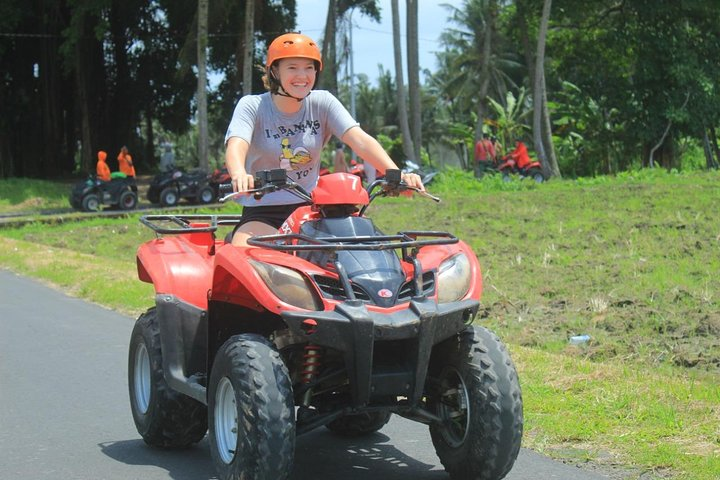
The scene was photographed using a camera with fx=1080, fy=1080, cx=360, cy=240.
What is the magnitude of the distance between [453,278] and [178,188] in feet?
89.4

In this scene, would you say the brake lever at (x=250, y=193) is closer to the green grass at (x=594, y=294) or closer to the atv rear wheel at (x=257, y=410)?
the atv rear wheel at (x=257, y=410)

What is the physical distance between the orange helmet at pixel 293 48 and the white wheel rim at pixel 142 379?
1831 mm

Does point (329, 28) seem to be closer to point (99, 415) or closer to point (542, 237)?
point (542, 237)

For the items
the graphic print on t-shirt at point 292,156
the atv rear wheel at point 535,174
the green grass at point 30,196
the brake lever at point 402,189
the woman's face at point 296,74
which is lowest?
the green grass at point 30,196

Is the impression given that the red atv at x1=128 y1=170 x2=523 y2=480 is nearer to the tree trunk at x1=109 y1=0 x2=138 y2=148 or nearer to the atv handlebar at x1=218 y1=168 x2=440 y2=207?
the atv handlebar at x1=218 y1=168 x2=440 y2=207

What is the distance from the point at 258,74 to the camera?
45844mm

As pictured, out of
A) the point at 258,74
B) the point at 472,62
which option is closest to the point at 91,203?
the point at 258,74

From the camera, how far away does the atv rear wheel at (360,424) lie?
6.17 metres

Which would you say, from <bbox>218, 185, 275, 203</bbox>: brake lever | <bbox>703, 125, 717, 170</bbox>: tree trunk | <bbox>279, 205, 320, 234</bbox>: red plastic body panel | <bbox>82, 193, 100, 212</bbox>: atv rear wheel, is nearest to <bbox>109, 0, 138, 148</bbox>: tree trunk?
<bbox>82, 193, 100, 212</bbox>: atv rear wheel

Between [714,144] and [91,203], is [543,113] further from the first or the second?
[91,203]

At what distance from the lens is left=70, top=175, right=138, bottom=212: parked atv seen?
30219mm

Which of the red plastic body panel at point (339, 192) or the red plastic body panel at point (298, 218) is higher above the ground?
the red plastic body panel at point (339, 192)

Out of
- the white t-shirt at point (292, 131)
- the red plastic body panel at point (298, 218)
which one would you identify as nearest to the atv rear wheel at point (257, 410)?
the red plastic body panel at point (298, 218)

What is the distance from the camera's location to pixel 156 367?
19.1 ft
